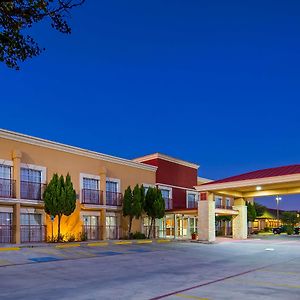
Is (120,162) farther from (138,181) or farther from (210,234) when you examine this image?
(210,234)

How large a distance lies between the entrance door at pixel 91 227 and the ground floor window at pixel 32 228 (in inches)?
154

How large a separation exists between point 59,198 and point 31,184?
7.14 ft

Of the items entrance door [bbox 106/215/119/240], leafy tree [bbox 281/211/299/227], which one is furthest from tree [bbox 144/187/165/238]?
leafy tree [bbox 281/211/299/227]

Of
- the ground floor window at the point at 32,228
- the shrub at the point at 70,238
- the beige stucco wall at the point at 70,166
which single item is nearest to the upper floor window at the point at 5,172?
the beige stucco wall at the point at 70,166

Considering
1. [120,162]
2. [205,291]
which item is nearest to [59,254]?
[205,291]

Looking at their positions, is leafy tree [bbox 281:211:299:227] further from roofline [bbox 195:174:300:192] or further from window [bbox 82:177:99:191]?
window [bbox 82:177:99:191]

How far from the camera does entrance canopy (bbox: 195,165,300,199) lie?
97.4 feet

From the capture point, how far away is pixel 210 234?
33.3 meters

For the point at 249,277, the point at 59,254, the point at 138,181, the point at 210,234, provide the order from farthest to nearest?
the point at 138,181, the point at 210,234, the point at 59,254, the point at 249,277

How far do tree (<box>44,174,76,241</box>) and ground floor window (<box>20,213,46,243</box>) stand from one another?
119cm

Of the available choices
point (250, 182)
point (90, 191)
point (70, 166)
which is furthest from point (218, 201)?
point (70, 166)

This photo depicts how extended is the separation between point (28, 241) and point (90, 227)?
5.58 meters

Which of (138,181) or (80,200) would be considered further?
(138,181)

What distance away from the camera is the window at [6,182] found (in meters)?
25.3
